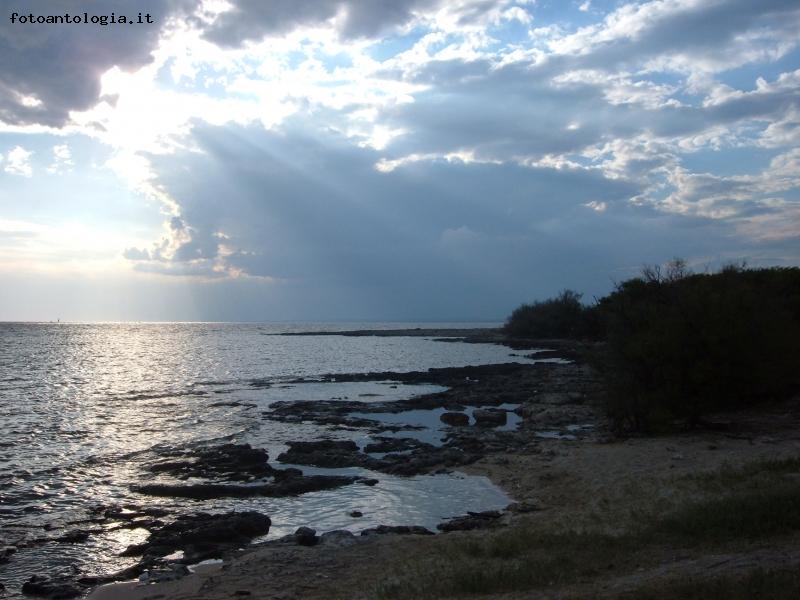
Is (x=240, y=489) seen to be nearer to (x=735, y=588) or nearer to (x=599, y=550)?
(x=599, y=550)

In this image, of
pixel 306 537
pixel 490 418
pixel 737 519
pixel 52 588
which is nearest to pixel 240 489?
pixel 306 537

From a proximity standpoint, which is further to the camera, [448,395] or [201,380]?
[201,380]

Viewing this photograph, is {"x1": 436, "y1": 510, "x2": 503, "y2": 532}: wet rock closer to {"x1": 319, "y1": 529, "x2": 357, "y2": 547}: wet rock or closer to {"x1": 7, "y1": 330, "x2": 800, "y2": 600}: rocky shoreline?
{"x1": 7, "y1": 330, "x2": 800, "y2": 600}: rocky shoreline

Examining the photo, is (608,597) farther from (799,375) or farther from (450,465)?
(799,375)

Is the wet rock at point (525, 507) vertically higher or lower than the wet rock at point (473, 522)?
lower

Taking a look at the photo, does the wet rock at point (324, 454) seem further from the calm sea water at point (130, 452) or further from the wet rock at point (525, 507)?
the wet rock at point (525, 507)

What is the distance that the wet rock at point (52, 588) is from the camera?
40.7 feet

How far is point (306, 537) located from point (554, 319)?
401 ft

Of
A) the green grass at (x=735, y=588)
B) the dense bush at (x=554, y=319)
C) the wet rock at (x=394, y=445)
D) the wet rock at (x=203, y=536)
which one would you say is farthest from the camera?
the dense bush at (x=554, y=319)

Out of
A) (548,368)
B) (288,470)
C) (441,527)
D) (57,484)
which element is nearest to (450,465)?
(288,470)

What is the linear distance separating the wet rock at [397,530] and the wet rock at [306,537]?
1227 mm

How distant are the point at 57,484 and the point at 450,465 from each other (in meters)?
13.4

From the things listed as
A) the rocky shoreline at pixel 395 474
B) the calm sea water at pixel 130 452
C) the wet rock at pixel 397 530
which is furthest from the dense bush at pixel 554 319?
the wet rock at pixel 397 530

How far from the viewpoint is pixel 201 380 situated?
60781 mm
